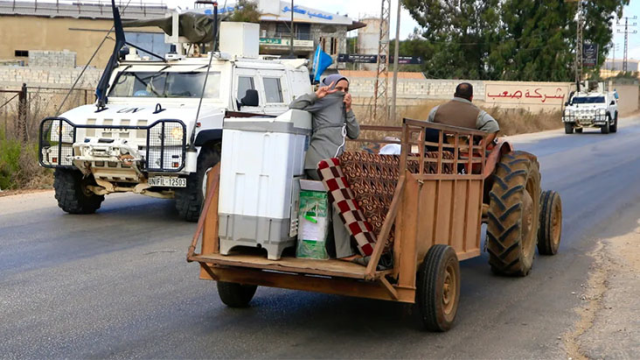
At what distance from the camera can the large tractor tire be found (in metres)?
8.59

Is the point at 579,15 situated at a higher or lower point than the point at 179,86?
higher

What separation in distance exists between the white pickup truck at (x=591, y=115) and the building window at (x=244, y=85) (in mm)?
31440

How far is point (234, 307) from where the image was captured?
741cm

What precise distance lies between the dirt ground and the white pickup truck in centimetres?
3196

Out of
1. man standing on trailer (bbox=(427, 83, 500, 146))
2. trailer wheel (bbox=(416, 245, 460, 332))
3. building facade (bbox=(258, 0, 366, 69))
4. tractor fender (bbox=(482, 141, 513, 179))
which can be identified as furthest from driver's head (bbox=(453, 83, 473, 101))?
building facade (bbox=(258, 0, 366, 69))

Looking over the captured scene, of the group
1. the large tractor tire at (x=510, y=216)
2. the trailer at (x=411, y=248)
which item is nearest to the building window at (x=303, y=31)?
the large tractor tire at (x=510, y=216)

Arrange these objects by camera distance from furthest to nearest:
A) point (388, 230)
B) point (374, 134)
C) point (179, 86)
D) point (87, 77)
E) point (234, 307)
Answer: point (87, 77), point (374, 134), point (179, 86), point (234, 307), point (388, 230)

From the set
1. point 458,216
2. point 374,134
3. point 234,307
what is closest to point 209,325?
point 234,307

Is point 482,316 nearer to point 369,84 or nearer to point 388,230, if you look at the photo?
point 388,230

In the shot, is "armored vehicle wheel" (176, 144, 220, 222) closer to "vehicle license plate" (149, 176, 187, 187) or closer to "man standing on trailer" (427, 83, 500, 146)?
"vehicle license plate" (149, 176, 187, 187)

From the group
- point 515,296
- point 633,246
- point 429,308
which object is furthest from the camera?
point 633,246

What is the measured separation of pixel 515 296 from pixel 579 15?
61.6 meters

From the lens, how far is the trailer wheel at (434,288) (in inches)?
257

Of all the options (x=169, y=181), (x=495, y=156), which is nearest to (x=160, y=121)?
(x=169, y=181)
